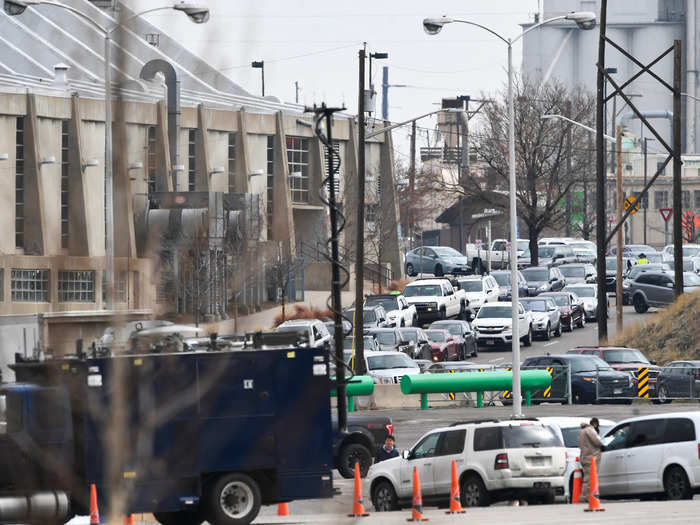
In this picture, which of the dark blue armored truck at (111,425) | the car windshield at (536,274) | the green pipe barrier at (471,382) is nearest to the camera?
the dark blue armored truck at (111,425)

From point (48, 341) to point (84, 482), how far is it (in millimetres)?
393

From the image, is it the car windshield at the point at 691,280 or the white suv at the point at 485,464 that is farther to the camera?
the car windshield at the point at 691,280

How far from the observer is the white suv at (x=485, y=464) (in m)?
19.9

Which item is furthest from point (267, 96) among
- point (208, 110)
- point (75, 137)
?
point (75, 137)

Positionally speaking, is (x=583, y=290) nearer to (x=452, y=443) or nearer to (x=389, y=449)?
(x=389, y=449)

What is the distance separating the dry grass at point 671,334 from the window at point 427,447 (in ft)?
69.4

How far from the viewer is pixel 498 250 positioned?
77.3 meters

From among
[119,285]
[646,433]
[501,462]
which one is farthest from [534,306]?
[119,285]

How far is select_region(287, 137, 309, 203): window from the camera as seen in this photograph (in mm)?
4168

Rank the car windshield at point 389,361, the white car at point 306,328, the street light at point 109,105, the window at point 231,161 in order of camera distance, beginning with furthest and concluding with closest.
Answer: the car windshield at point 389,361 < the white car at point 306,328 < the window at point 231,161 < the street light at point 109,105

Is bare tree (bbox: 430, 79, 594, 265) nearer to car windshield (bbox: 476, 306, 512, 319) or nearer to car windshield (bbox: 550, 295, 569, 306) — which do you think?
car windshield (bbox: 550, 295, 569, 306)

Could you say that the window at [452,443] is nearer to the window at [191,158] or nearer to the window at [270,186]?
the window at [270,186]

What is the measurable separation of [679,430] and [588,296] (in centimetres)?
3730

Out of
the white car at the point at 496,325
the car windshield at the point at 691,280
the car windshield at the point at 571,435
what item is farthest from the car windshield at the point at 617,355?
the car windshield at the point at 691,280
